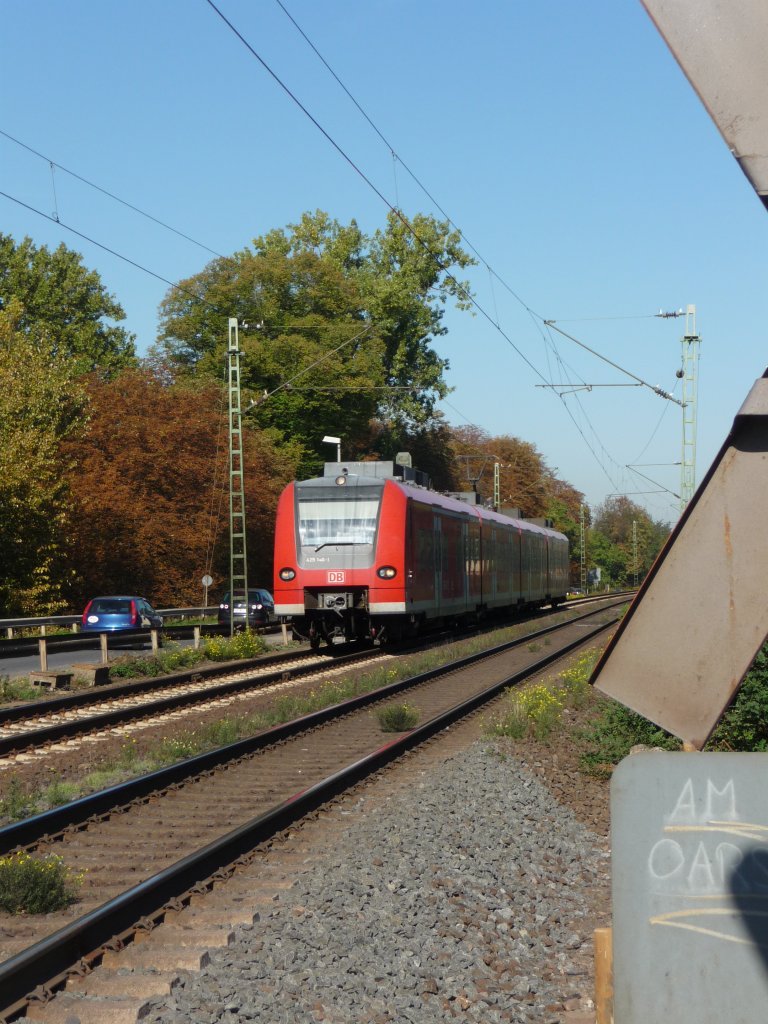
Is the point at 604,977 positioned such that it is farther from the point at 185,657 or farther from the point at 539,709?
the point at 185,657

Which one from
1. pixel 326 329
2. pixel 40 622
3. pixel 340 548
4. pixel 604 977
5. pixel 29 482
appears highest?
pixel 326 329

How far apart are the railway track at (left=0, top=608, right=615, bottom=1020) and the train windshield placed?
8202mm

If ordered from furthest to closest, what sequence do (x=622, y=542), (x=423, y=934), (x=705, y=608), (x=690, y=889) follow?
1. (x=622, y=542)
2. (x=423, y=934)
3. (x=705, y=608)
4. (x=690, y=889)

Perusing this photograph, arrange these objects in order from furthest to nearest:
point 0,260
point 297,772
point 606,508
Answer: point 606,508, point 0,260, point 297,772

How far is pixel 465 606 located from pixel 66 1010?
88.7 ft

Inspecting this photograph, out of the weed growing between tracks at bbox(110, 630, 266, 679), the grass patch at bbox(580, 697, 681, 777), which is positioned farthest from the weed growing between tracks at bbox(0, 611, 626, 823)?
the grass patch at bbox(580, 697, 681, 777)

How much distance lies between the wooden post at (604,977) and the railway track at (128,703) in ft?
30.6

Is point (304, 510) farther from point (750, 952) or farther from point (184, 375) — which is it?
point (184, 375)

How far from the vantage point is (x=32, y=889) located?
6.58m

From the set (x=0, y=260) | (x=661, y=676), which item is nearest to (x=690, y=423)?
(x=661, y=676)

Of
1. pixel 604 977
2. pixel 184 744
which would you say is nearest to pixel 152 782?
pixel 184 744

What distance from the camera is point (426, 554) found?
26531mm

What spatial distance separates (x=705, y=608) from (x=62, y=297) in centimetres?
7131

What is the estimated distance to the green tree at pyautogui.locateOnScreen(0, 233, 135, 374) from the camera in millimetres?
69062
